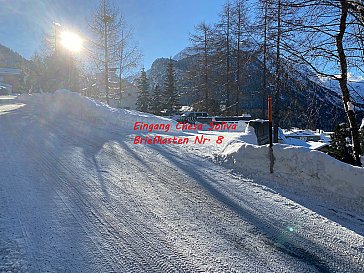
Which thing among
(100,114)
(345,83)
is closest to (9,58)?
(100,114)

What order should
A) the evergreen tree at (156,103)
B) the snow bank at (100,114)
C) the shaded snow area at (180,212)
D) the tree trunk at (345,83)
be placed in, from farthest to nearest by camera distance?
the evergreen tree at (156,103), the snow bank at (100,114), the tree trunk at (345,83), the shaded snow area at (180,212)

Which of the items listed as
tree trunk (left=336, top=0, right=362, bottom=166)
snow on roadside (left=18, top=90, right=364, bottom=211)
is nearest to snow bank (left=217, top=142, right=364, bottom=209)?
snow on roadside (left=18, top=90, right=364, bottom=211)

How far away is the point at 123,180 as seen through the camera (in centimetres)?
454

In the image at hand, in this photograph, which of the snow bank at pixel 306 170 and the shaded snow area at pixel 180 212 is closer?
the shaded snow area at pixel 180 212

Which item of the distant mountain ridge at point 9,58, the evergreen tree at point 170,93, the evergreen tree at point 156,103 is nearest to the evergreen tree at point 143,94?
the evergreen tree at point 156,103

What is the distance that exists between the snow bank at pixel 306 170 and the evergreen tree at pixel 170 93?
32979mm

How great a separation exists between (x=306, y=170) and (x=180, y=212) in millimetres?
2324

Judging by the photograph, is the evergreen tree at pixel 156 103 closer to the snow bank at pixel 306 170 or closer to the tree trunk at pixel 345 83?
the tree trunk at pixel 345 83

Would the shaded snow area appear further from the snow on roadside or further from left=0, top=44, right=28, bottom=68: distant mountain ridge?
left=0, top=44, right=28, bottom=68: distant mountain ridge

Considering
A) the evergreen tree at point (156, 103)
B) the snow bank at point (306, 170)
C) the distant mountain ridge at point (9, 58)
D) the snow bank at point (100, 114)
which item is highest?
the distant mountain ridge at point (9, 58)

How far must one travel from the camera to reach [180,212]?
3391mm

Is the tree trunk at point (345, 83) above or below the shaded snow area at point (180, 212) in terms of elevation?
above

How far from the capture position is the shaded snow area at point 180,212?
95.6 inches

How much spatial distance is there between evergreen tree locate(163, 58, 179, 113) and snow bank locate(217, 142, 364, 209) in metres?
33.0
